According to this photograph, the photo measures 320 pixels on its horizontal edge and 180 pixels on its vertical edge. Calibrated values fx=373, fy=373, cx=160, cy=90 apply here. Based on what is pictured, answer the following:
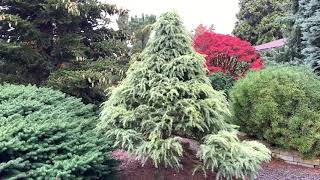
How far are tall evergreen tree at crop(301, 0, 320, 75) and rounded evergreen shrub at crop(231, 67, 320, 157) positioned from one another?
92.6 inches

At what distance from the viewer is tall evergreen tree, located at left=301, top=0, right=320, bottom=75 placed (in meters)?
8.71

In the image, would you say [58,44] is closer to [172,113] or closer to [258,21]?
[172,113]

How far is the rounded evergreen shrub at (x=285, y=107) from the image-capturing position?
19.9 ft

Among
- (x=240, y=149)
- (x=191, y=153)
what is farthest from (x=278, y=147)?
(x=240, y=149)

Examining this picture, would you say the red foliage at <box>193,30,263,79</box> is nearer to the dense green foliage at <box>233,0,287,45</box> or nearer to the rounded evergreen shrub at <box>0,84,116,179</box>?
the rounded evergreen shrub at <box>0,84,116,179</box>

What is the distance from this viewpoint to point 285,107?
6.26 metres

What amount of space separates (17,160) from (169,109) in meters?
1.70

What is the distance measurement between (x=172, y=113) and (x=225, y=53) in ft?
21.5

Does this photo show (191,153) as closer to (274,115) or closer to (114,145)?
(114,145)

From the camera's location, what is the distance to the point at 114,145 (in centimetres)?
430

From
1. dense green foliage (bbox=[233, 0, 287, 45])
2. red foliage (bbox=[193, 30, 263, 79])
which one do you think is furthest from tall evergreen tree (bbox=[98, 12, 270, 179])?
dense green foliage (bbox=[233, 0, 287, 45])

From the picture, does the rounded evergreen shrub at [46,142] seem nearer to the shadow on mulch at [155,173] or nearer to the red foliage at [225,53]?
the shadow on mulch at [155,173]

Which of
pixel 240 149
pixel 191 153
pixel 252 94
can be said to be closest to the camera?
pixel 240 149

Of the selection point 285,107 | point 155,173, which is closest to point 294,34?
point 285,107
